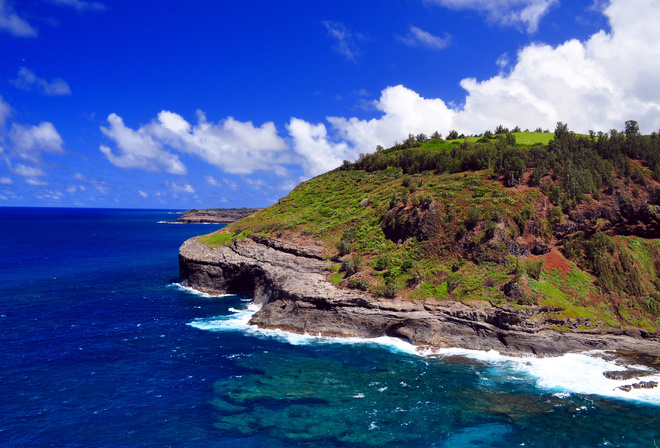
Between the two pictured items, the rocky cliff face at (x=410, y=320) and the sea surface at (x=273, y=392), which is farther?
the rocky cliff face at (x=410, y=320)

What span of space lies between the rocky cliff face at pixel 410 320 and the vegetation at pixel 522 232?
165 cm

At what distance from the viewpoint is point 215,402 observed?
28.4 m

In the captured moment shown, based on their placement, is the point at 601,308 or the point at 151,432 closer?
the point at 151,432

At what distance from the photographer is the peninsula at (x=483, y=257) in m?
40.2

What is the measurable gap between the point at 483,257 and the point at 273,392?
30700mm

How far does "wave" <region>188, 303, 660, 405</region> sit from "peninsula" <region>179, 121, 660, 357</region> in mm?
1170

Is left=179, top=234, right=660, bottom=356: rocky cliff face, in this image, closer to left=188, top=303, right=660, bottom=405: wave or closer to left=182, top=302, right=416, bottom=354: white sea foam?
left=182, top=302, right=416, bottom=354: white sea foam

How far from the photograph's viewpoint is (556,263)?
47.7 m

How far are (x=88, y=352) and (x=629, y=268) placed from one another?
2464 inches

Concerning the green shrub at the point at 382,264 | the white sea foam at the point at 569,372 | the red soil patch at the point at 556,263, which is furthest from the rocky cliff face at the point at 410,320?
the red soil patch at the point at 556,263

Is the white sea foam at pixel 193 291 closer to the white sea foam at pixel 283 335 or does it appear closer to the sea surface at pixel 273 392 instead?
the white sea foam at pixel 283 335

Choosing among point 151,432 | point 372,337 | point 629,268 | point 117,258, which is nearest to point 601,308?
point 629,268

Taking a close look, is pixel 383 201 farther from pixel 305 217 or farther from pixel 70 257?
pixel 70 257

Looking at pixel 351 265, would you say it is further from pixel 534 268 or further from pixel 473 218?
pixel 534 268
